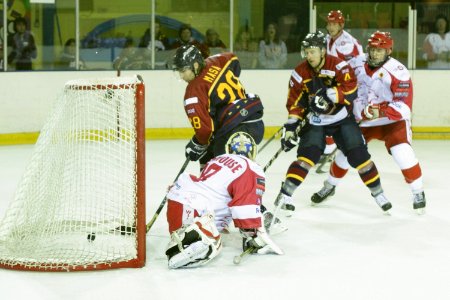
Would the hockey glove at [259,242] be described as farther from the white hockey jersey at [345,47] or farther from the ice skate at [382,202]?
the white hockey jersey at [345,47]

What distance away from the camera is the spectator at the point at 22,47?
27.7 feet

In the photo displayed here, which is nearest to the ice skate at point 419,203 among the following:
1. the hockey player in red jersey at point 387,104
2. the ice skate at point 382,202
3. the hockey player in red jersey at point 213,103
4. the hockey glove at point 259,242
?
the hockey player in red jersey at point 387,104

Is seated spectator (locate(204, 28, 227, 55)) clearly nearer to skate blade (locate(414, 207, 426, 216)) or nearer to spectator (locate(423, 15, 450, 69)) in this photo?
spectator (locate(423, 15, 450, 69))

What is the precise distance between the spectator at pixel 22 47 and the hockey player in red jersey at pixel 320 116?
12.8 ft

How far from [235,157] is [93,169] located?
0.63 m

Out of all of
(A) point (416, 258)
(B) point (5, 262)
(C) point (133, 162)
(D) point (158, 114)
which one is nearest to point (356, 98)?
(A) point (416, 258)

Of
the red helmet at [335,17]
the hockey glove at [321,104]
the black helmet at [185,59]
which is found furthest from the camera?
the red helmet at [335,17]

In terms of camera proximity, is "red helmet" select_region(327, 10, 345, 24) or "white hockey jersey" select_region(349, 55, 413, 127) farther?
"red helmet" select_region(327, 10, 345, 24)

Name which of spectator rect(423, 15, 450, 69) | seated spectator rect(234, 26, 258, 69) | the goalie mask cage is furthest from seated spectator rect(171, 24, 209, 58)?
the goalie mask cage

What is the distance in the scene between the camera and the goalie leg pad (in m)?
3.94

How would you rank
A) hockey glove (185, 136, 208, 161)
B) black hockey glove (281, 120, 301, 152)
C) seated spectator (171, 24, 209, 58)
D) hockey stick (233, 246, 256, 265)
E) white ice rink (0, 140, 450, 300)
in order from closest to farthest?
1. white ice rink (0, 140, 450, 300)
2. hockey stick (233, 246, 256, 265)
3. hockey glove (185, 136, 208, 161)
4. black hockey glove (281, 120, 301, 152)
5. seated spectator (171, 24, 209, 58)

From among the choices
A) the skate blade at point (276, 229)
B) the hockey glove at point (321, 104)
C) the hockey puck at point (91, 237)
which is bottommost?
the skate blade at point (276, 229)

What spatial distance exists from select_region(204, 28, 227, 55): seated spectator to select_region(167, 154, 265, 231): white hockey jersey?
5034 mm

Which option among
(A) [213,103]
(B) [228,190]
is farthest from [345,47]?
(B) [228,190]
